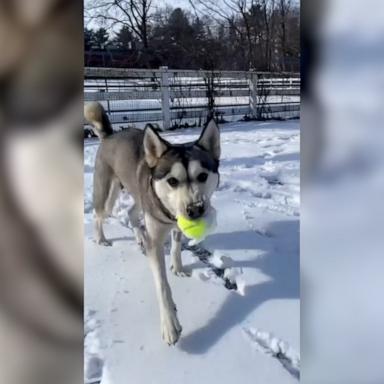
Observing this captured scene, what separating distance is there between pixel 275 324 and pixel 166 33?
56 cm

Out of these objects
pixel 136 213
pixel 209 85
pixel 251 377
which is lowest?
pixel 251 377

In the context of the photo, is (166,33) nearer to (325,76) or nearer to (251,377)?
(325,76)

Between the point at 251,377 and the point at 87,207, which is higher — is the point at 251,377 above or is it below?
below

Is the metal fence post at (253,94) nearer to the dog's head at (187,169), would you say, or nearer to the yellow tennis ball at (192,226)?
the dog's head at (187,169)

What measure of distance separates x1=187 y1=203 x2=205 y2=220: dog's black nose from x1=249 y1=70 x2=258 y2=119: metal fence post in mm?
253

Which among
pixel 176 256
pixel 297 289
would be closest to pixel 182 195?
pixel 176 256

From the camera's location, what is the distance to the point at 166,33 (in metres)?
0.83

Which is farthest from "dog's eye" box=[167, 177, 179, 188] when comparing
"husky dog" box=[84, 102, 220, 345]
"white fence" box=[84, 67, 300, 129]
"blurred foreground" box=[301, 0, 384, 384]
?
"blurred foreground" box=[301, 0, 384, 384]

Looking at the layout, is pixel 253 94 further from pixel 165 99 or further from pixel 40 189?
pixel 40 189

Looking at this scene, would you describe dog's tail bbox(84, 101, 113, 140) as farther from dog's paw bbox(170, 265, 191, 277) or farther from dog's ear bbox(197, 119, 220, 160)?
dog's paw bbox(170, 265, 191, 277)

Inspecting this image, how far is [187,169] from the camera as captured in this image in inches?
33.5

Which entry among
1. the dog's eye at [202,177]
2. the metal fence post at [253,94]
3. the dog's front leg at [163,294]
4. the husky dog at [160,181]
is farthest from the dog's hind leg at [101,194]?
the metal fence post at [253,94]

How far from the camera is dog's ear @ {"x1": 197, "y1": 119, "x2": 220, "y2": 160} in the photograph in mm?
859

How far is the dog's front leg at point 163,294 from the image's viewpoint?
862 millimetres
